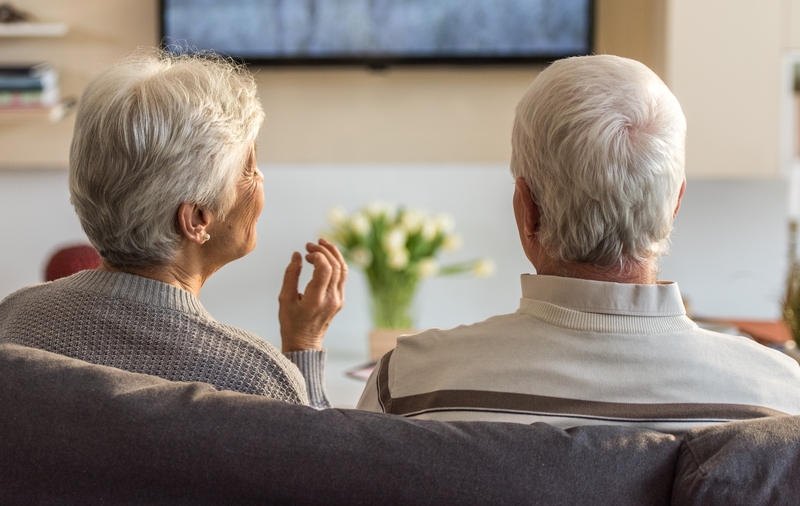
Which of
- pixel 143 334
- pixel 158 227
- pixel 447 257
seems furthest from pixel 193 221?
pixel 447 257

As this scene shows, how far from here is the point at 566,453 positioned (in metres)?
0.84

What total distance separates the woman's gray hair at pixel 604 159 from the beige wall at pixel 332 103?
1926 millimetres

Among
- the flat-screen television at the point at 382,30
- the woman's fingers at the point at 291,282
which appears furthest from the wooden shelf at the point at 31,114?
the woman's fingers at the point at 291,282

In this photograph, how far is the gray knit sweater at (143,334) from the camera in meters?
1.07

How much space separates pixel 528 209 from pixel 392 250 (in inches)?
63.2

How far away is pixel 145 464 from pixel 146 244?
426mm

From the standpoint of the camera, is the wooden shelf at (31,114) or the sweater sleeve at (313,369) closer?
the sweater sleeve at (313,369)

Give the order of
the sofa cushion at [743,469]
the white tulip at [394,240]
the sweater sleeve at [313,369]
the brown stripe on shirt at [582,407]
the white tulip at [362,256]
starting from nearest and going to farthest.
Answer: the sofa cushion at [743,469] < the brown stripe on shirt at [582,407] < the sweater sleeve at [313,369] < the white tulip at [394,240] < the white tulip at [362,256]

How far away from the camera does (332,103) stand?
3.05 meters

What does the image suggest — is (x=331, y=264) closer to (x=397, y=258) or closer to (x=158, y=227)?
(x=158, y=227)

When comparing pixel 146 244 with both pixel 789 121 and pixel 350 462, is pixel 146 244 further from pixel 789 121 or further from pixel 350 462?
pixel 789 121

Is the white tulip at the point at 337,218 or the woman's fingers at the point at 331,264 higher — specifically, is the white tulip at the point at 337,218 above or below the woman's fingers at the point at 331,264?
below

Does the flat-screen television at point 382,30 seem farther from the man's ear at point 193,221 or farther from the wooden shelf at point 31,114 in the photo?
the man's ear at point 193,221

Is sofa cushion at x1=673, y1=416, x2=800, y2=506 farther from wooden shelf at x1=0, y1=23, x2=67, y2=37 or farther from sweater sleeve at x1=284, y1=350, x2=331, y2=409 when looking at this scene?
wooden shelf at x1=0, y1=23, x2=67, y2=37
